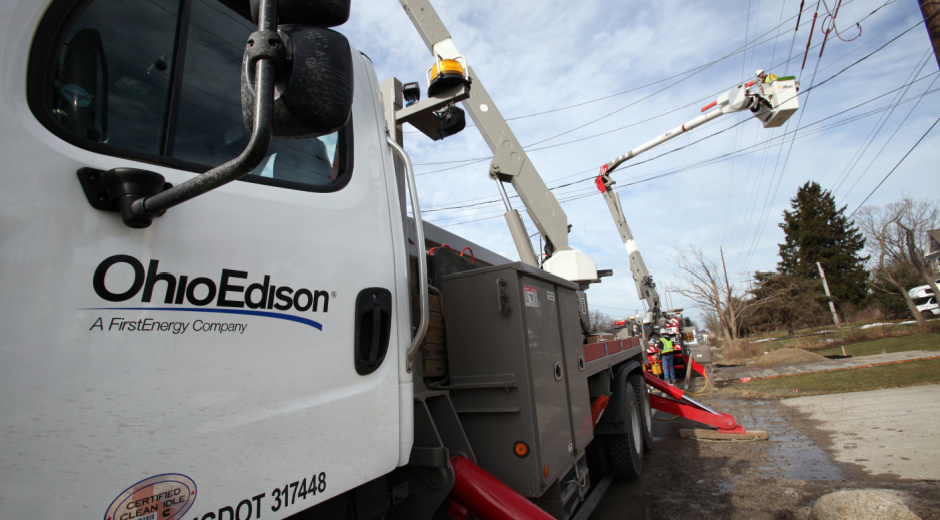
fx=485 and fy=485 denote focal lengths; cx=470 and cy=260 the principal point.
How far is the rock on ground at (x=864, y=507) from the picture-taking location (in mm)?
3303

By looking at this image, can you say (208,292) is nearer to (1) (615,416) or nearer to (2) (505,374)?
(2) (505,374)

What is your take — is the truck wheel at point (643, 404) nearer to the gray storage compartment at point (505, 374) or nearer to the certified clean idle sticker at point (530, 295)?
the gray storage compartment at point (505, 374)

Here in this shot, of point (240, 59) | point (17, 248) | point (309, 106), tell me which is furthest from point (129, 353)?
point (240, 59)

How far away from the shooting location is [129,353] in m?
1.14

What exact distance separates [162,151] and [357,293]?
744mm

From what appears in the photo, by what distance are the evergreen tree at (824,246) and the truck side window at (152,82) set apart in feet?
173

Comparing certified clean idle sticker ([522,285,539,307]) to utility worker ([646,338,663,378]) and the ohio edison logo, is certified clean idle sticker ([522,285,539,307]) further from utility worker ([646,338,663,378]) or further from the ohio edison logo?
utility worker ([646,338,663,378])

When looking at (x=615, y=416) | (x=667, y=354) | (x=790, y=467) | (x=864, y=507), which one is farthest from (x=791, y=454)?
(x=667, y=354)

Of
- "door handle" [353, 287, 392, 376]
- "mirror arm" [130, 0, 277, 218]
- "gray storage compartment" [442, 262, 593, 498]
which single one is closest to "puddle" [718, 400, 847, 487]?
"gray storage compartment" [442, 262, 593, 498]

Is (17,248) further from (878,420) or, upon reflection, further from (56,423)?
(878,420)

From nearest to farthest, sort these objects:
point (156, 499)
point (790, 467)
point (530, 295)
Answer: point (156, 499) → point (530, 295) → point (790, 467)

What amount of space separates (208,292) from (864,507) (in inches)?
171

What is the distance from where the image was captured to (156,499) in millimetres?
1149

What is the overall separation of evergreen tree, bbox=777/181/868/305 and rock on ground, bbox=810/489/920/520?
4878cm
